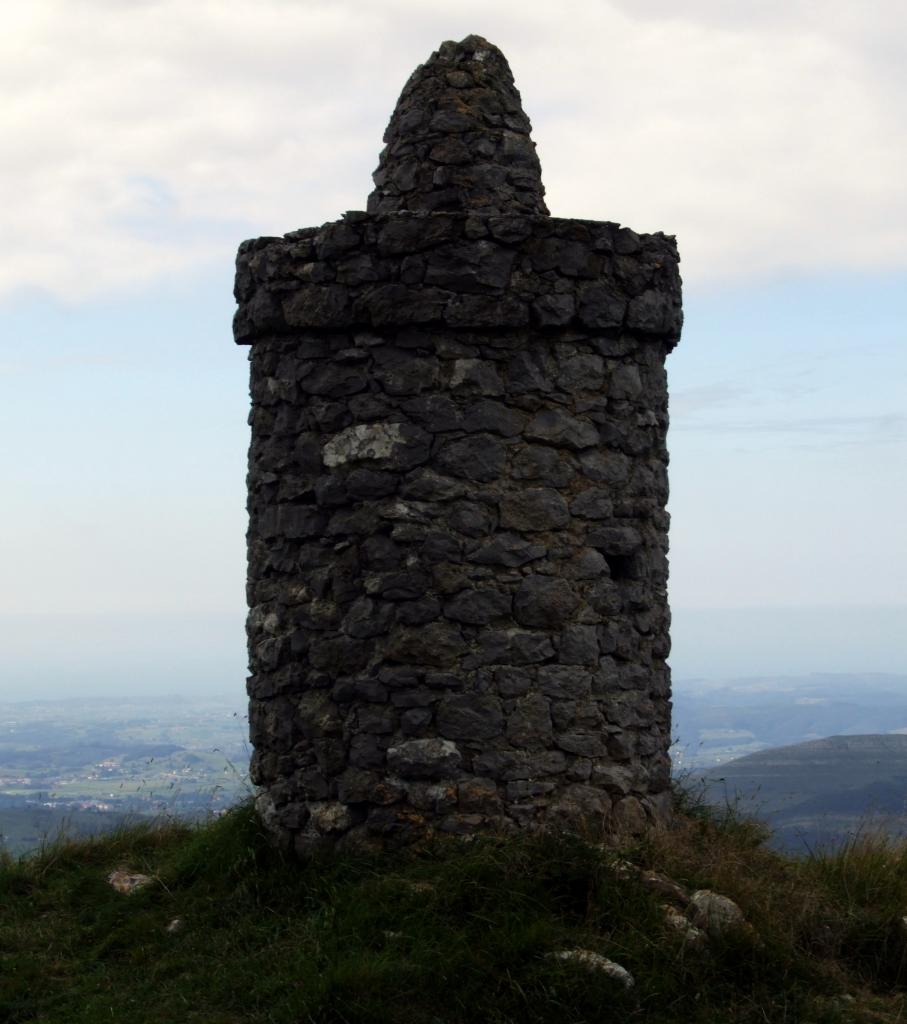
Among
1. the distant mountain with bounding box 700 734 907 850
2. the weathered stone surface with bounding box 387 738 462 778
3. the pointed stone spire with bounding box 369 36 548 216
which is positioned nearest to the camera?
A: the weathered stone surface with bounding box 387 738 462 778

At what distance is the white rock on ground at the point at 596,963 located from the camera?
249 inches

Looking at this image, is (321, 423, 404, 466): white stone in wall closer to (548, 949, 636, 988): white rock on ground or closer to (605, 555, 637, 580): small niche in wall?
(605, 555, 637, 580): small niche in wall

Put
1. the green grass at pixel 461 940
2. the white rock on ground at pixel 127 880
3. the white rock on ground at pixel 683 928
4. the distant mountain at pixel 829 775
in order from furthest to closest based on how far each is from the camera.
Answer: the distant mountain at pixel 829 775 < the white rock on ground at pixel 127 880 < the white rock on ground at pixel 683 928 < the green grass at pixel 461 940

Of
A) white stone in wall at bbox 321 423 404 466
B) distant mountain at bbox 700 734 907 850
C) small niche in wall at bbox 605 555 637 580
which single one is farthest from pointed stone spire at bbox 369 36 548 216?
distant mountain at bbox 700 734 907 850

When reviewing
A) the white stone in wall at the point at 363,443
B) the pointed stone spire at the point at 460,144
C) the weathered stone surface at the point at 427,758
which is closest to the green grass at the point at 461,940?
the weathered stone surface at the point at 427,758

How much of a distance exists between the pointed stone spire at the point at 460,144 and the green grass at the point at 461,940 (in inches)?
156

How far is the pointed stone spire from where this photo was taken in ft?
28.0

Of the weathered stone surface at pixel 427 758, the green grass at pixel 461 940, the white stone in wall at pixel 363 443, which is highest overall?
the white stone in wall at pixel 363 443

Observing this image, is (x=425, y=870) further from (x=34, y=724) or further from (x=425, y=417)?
(x=34, y=724)

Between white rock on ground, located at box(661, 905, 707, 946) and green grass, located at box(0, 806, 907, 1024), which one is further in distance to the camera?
white rock on ground, located at box(661, 905, 707, 946)

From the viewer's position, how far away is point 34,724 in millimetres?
111000

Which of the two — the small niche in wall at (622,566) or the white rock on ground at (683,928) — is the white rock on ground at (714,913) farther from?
the small niche in wall at (622,566)

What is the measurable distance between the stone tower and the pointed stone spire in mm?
333

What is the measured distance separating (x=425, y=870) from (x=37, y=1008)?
6.82 ft
